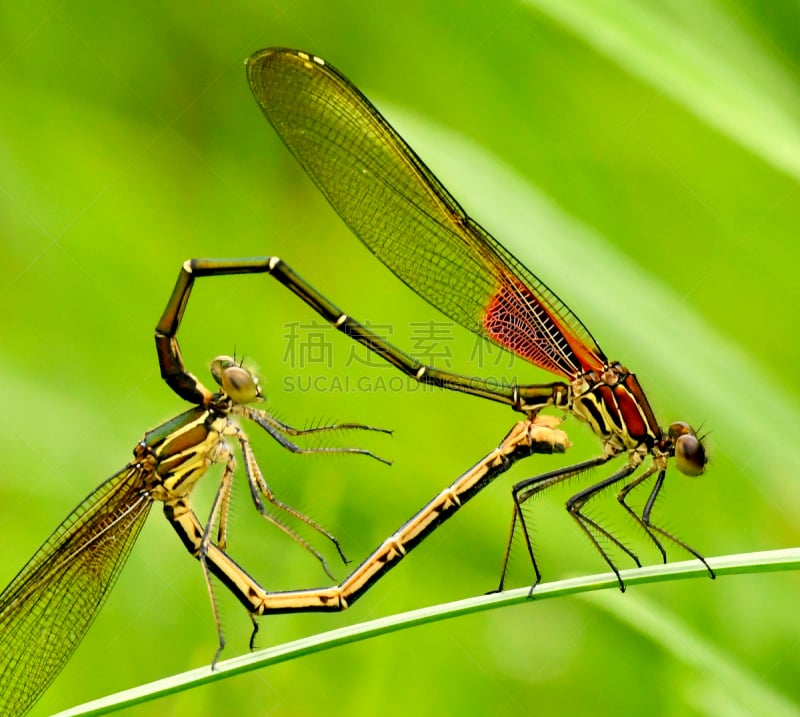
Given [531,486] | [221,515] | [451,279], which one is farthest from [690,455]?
[221,515]

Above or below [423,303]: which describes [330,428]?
below

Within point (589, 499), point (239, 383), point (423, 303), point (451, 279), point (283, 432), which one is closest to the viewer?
point (239, 383)

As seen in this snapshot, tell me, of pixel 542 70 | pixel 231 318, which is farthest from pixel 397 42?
pixel 231 318

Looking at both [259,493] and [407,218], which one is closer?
[259,493]

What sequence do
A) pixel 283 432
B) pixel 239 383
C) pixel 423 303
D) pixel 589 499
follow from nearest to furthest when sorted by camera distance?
pixel 239 383 → pixel 283 432 → pixel 589 499 → pixel 423 303

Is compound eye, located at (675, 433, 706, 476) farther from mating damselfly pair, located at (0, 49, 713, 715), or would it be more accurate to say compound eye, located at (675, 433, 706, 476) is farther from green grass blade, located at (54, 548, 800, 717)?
green grass blade, located at (54, 548, 800, 717)

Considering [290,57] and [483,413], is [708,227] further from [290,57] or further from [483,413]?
[290,57]

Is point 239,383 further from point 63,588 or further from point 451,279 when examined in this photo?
point 63,588
